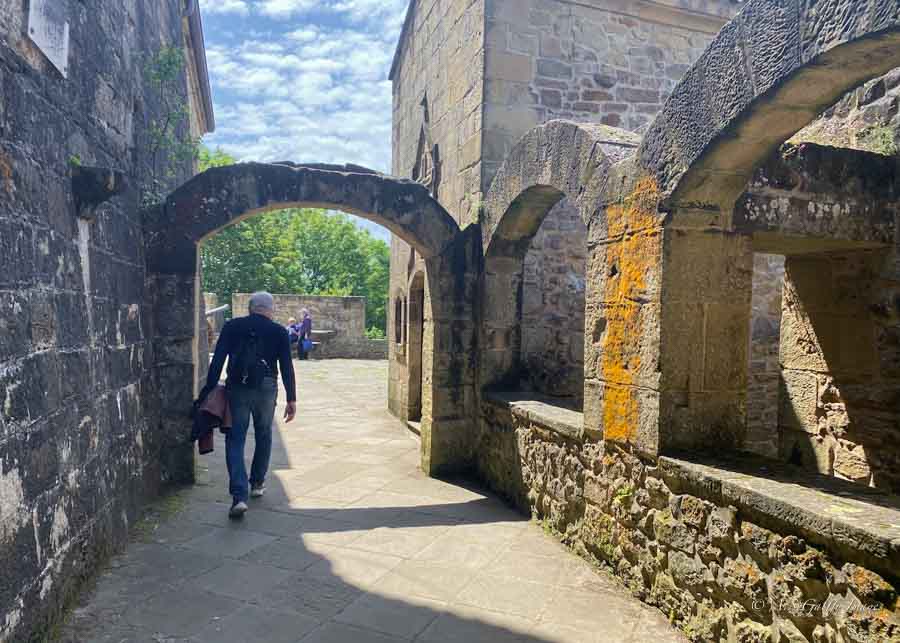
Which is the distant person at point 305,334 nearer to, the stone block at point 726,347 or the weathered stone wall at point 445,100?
the weathered stone wall at point 445,100

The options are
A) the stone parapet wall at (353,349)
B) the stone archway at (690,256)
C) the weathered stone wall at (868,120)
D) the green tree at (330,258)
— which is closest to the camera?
the stone archway at (690,256)

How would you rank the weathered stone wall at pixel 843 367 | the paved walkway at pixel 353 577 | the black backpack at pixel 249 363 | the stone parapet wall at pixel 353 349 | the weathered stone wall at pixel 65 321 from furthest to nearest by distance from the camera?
the stone parapet wall at pixel 353 349, the black backpack at pixel 249 363, the weathered stone wall at pixel 843 367, the paved walkway at pixel 353 577, the weathered stone wall at pixel 65 321

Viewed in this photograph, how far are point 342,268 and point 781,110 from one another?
38.3 metres

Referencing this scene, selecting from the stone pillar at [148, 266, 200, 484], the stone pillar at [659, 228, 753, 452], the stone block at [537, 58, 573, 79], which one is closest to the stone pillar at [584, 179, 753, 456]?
the stone pillar at [659, 228, 753, 452]

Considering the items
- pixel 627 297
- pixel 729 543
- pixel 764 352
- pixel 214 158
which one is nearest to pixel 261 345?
pixel 627 297

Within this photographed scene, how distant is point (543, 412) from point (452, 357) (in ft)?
4.78

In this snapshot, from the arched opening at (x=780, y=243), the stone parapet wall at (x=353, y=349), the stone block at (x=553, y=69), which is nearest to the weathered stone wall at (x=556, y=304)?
the stone block at (x=553, y=69)

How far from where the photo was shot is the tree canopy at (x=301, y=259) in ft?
96.6

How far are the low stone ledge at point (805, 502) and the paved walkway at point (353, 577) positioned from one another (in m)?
0.70

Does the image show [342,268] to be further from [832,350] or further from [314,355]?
[832,350]

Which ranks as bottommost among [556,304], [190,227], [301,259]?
[556,304]

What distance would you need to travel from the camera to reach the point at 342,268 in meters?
40.0

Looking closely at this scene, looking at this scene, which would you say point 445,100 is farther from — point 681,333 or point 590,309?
point 681,333

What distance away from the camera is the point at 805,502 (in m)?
2.29
